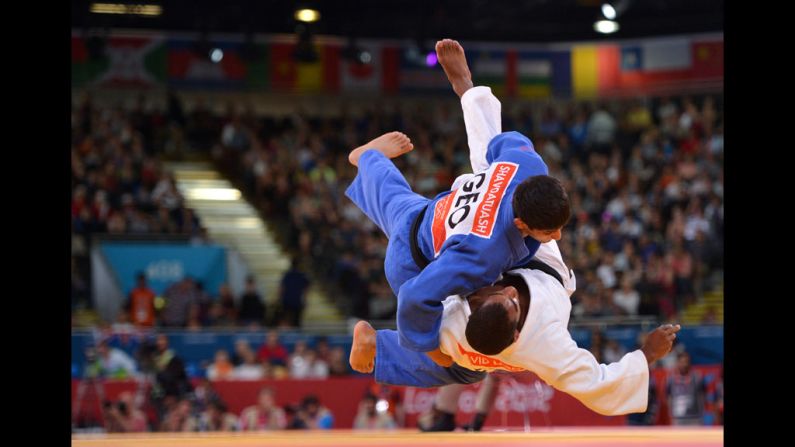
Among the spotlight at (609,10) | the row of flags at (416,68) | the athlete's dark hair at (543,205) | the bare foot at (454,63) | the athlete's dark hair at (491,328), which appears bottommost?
the athlete's dark hair at (491,328)

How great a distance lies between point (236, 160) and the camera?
18172mm

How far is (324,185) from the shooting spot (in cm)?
1659

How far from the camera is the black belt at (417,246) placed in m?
4.47

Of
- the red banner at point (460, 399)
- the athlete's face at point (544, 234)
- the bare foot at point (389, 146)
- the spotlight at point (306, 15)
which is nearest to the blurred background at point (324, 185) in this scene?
the red banner at point (460, 399)

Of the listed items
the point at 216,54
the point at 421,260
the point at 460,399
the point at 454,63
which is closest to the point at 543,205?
the point at 421,260

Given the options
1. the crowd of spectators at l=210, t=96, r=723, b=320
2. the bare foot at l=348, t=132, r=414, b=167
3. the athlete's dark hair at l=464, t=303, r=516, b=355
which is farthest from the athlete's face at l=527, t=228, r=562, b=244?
the crowd of spectators at l=210, t=96, r=723, b=320

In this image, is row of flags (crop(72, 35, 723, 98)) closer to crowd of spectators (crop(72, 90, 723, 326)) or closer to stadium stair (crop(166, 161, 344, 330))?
crowd of spectators (crop(72, 90, 723, 326))

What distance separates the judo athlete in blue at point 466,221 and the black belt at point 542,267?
2.0 inches

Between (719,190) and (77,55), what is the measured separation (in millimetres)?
10844

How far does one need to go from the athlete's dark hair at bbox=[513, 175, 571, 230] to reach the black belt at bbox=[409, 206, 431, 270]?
595 mm

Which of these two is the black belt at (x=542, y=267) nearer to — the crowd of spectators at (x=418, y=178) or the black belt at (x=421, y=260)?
the black belt at (x=421, y=260)

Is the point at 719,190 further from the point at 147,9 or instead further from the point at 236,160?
the point at 147,9

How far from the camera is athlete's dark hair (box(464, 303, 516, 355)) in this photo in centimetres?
396
